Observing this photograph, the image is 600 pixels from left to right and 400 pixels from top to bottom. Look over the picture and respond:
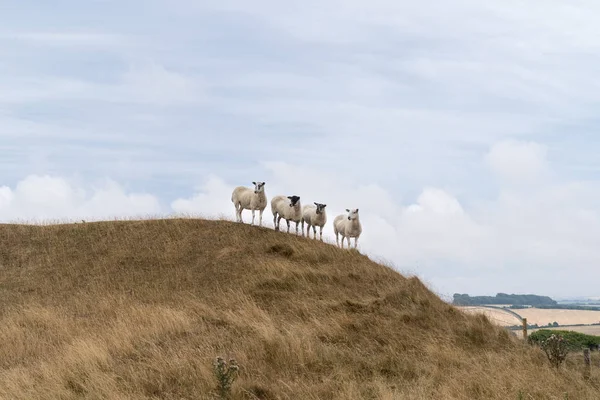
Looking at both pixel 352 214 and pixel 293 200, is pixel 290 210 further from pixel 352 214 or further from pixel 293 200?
pixel 352 214

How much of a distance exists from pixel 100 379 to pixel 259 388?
12.3 ft

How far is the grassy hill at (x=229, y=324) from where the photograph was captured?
49.6 feet

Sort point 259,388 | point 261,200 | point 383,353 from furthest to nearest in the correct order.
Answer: point 261,200
point 383,353
point 259,388

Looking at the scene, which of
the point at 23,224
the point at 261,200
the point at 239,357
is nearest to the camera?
the point at 239,357

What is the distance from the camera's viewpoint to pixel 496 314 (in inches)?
1077

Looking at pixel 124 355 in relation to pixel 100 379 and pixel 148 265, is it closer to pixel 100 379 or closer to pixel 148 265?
pixel 100 379

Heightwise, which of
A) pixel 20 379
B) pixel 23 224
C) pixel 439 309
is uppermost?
pixel 23 224

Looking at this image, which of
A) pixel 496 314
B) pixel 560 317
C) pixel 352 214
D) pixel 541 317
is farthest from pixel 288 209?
pixel 560 317

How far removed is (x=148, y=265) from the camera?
29234 mm

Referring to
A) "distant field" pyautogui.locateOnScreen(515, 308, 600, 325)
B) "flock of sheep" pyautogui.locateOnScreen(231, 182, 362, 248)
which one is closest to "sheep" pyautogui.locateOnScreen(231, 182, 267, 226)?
"flock of sheep" pyautogui.locateOnScreen(231, 182, 362, 248)

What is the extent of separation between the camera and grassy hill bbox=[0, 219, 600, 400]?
1512cm

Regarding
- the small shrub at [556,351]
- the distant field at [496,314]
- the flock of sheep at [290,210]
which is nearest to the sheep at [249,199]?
the flock of sheep at [290,210]

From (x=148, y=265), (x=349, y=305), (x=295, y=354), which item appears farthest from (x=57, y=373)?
(x=148, y=265)

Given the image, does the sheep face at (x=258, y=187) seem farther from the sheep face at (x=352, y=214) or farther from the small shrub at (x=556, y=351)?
the small shrub at (x=556, y=351)
